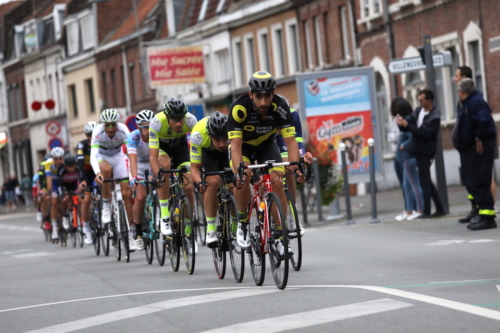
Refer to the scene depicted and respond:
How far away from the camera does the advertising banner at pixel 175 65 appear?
44.9 m

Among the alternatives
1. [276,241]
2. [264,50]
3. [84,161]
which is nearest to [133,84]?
[264,50]

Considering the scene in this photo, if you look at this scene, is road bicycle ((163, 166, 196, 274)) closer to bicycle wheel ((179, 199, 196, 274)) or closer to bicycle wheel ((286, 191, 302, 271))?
bicycle wheel ((179, 199, 196, 274))

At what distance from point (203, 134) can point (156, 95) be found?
46176 mm

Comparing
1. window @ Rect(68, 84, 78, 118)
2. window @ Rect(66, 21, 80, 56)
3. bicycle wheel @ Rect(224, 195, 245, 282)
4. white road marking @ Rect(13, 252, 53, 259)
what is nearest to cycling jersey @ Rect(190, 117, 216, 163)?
bicycle wheel @ Rect(224, 195, 245, 282)

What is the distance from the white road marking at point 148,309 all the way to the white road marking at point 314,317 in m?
1.30

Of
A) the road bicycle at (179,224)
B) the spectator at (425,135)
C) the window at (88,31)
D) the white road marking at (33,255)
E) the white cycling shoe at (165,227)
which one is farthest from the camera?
the window at (88,31)

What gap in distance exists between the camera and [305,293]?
390 inches

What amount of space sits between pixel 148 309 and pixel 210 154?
332cm

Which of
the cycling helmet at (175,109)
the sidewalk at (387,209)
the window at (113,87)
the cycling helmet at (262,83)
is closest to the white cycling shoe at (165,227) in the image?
the cycling helmet at (175,109)

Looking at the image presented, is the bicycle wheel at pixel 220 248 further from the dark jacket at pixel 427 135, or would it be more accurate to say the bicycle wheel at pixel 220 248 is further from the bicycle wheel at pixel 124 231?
the dark jacket at pixel 427 135

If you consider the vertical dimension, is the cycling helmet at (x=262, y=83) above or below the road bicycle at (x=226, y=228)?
above

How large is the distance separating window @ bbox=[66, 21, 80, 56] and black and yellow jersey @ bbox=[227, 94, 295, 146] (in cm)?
6018

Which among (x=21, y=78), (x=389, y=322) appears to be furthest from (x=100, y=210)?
(x=21, y=78)

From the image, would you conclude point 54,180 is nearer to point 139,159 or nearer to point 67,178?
point 67,178
